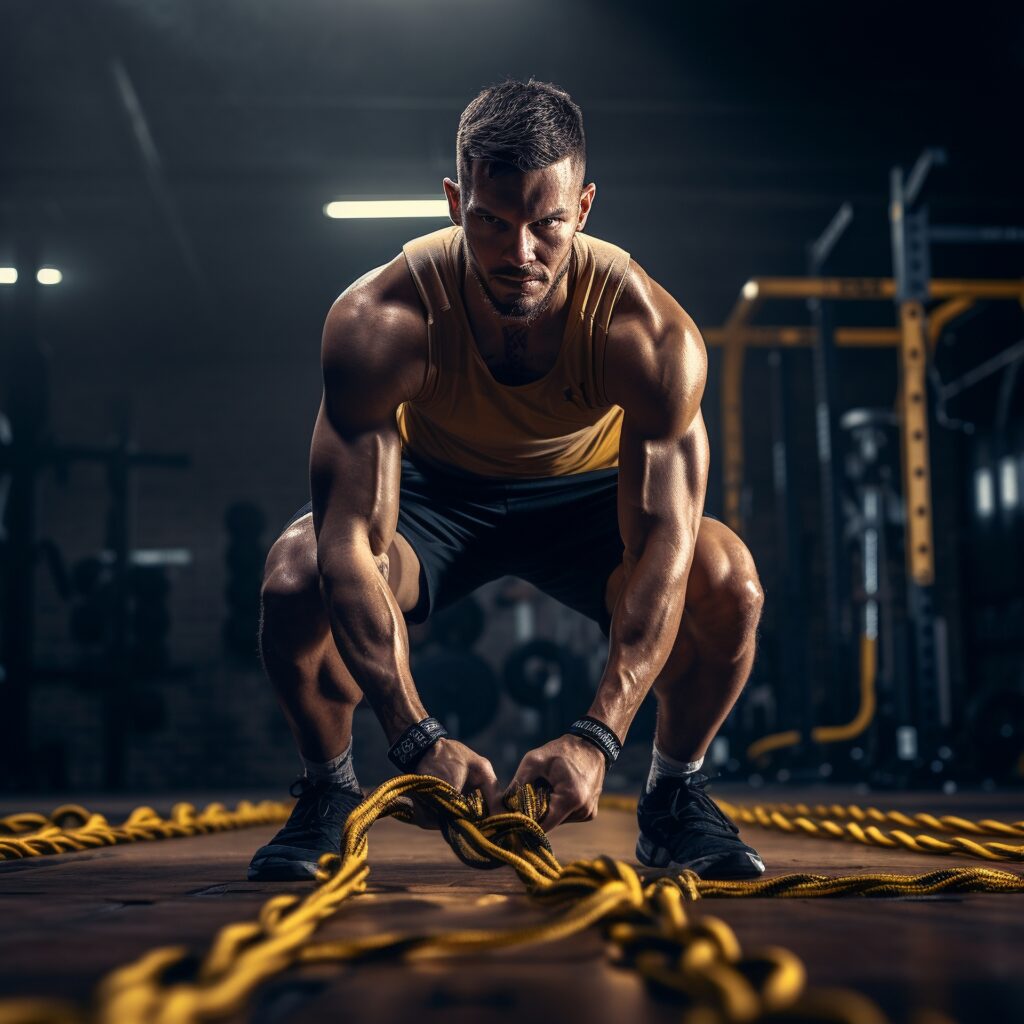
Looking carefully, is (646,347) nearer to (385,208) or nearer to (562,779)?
(562,779)

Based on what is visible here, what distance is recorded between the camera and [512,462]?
6.06ft

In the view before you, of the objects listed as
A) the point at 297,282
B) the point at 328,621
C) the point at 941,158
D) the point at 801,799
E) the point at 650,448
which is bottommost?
the point at 801,799

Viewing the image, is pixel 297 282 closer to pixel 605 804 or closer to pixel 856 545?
pixel 856 545

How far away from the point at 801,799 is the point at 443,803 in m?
2.91

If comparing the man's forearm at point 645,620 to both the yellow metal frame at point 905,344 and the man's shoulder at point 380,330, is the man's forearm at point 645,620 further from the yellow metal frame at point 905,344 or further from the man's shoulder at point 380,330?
the yellow metal frame at point 905,344

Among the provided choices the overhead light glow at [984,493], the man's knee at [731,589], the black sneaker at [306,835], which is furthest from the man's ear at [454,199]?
the overhead light glow at [984,493]

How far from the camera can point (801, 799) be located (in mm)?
3848

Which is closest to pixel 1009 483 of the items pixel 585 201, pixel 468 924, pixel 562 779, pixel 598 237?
pixel 598 237

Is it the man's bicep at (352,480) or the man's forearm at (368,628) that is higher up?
the man's bicep at (352,480)

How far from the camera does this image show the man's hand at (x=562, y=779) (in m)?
1.29

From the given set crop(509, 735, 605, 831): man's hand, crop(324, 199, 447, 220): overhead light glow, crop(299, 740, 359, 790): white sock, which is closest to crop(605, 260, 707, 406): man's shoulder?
crop(509, 735, 605, 831): man's hand

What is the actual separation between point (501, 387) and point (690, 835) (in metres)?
0.70

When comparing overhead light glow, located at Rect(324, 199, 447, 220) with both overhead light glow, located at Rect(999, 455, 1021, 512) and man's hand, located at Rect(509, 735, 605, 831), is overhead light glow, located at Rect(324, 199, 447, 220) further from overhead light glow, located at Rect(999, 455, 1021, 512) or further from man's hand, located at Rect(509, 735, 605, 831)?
man's hand, located at Rect(509, 735, 605, 831)

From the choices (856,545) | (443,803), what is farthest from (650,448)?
(856,545)
